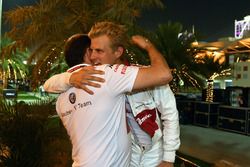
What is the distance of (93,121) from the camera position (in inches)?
85.6

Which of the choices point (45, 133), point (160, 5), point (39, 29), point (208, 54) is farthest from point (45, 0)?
point (208, 54)

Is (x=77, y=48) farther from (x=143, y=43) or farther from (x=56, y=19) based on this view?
(x=56, y=19)

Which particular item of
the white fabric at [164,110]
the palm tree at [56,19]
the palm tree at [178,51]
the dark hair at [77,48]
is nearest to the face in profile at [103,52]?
the dark hair at [77,48]

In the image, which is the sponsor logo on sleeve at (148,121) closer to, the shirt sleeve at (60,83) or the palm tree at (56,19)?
the shirt sleeve at (60,83)

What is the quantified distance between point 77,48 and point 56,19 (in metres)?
9.14

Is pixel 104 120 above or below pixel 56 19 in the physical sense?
below

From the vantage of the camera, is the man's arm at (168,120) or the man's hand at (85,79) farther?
the man's arm at (168,120)

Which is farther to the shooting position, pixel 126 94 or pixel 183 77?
pixel 183 77

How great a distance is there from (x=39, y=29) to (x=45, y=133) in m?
5.73

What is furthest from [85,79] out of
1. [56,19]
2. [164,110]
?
[56,19]

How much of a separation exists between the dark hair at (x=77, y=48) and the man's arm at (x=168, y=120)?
460 millimetres

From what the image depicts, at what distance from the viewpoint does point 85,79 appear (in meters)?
2.19

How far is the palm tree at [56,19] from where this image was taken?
10883 mm

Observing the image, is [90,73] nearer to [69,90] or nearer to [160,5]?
[69,90]
